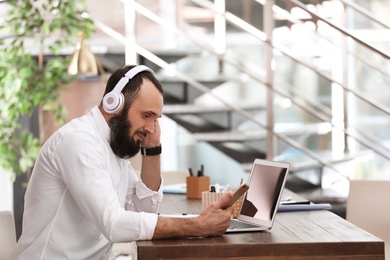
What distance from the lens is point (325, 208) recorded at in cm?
271

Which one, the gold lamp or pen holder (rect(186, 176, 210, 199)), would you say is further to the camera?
the gold lamp

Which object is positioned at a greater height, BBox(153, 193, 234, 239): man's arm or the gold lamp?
the gold lamp

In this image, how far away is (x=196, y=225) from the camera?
210 centimetres

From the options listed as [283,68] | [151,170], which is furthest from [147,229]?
[283,68]

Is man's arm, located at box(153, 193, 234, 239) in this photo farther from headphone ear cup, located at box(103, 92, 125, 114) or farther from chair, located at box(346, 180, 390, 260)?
chair, located at box(346, 180, 390, 260)

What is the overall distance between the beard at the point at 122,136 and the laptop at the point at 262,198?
1.22ft

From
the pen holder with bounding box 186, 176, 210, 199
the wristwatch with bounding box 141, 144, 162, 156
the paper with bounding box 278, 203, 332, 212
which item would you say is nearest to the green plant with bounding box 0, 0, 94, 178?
the pen holder with bounding box 186, 176, 210, 199

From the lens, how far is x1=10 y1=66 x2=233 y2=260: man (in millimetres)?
2100

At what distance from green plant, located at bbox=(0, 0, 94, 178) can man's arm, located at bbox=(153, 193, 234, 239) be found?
300cm

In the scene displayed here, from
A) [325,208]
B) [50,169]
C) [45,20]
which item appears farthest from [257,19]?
[50,169]

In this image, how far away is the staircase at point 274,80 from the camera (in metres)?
4.95

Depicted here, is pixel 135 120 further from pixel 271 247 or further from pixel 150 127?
pixel 271 247

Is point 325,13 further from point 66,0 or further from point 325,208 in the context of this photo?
point 325,208

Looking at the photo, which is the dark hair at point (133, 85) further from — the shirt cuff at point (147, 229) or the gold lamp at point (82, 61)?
the gold lamp at point (82, 61)
